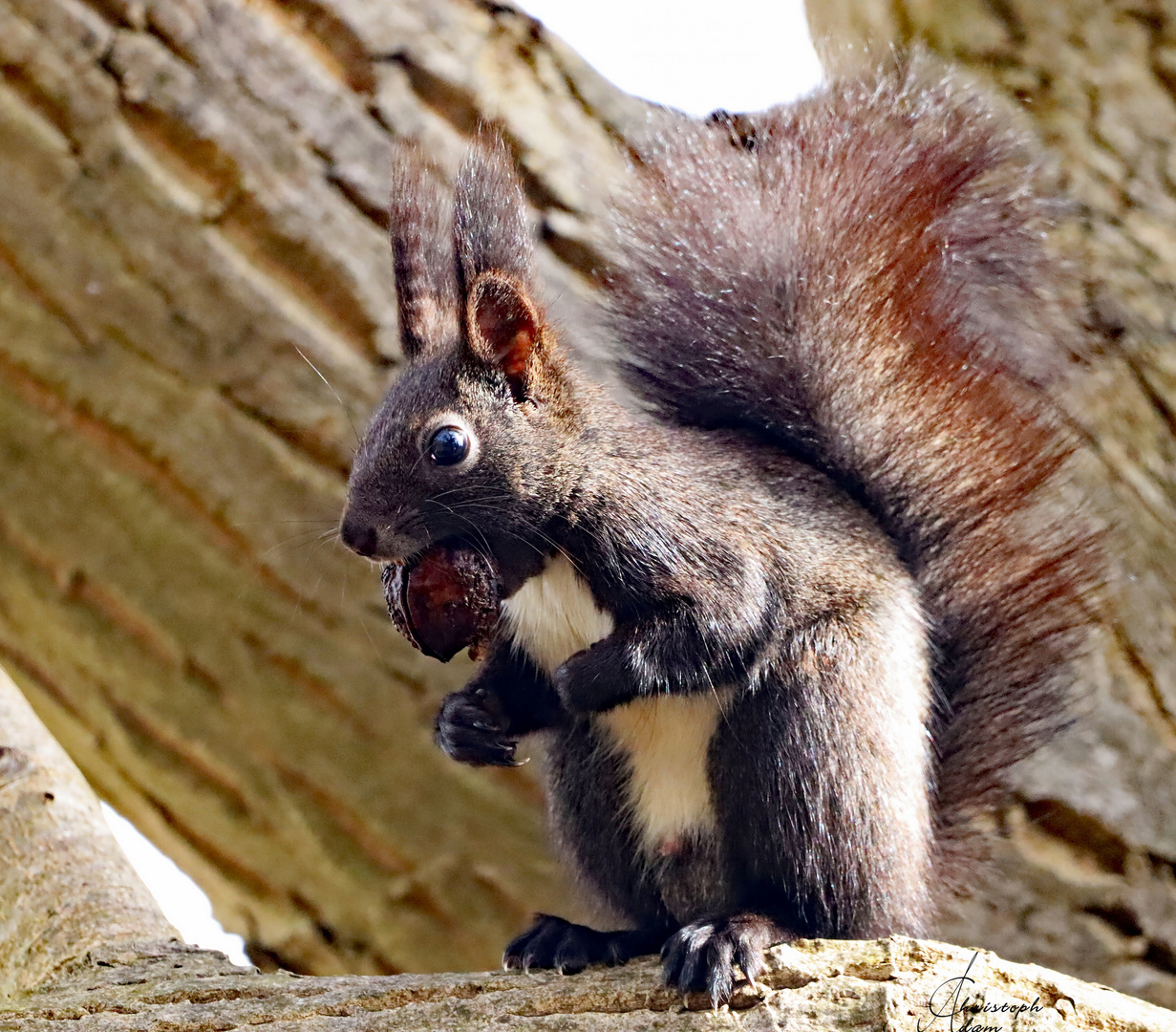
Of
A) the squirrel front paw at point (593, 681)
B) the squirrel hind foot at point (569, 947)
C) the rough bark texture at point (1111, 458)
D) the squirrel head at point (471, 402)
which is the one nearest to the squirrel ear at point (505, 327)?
the squirrel head at point (471, 402)

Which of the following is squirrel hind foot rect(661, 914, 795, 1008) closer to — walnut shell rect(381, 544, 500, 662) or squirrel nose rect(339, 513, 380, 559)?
walnut shell rect(381, 544, 500, 662)

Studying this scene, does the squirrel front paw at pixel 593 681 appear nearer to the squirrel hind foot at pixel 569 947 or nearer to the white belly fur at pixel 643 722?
the white belly fur at pixel 643 722

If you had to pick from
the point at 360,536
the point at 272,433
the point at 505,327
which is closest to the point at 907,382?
the point at 505,327

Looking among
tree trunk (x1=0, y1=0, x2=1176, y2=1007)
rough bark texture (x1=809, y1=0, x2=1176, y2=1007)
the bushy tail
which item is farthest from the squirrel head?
rough bark texture (x1=809, y1=0, x2=1176, y2=1007)

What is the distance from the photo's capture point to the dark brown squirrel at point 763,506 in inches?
63.3

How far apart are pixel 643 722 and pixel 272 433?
34.3 inches

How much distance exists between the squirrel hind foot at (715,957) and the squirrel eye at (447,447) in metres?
0.62

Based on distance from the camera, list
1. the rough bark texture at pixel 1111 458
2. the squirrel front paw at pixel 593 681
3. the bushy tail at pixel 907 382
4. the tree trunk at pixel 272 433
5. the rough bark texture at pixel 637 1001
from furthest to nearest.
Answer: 1. the tree trunk at pixel 272 433
2. the rough bark texture at pixel 1111 458
3. the bushy tail at pixel 907 382
4. the squirrel front paw at pixel 593 681
5. the rough bark texture at pixel 637 1001

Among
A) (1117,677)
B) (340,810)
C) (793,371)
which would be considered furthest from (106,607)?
(1117,677)

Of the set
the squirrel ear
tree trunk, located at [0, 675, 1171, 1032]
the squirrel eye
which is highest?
the squirrel ear

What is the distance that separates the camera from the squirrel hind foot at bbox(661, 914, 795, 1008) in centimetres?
135

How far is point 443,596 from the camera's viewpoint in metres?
1.64

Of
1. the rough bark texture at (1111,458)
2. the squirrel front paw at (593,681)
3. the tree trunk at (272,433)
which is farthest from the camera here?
the tree trunk at (272,433)

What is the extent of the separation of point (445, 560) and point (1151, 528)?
1.28m
